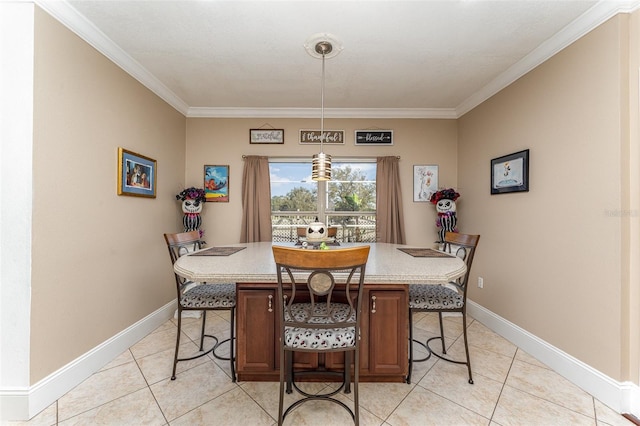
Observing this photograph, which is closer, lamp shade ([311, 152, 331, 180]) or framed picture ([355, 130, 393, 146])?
lamp shade ([311, 152, 331, 180])

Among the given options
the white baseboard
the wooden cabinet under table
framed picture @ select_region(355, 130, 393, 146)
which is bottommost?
the white baseboard

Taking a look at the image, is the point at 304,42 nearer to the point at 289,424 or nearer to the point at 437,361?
the point at 289,424

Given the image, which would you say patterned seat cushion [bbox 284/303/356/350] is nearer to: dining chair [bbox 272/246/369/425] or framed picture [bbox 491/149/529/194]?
dining chair [bbox 272/246/369/425]

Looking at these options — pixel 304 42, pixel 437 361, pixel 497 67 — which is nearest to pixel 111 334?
pixel 437 361

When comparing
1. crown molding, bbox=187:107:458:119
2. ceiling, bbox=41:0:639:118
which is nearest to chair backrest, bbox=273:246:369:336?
ceiling, bbox=41:0:639:118

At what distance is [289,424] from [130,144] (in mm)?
2699

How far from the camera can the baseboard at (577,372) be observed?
1.65 metres

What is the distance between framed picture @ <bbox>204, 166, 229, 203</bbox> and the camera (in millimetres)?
3658

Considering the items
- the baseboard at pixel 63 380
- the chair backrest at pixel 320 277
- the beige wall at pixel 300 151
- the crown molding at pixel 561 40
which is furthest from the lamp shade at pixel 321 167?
the baseboard at pixel 63 380

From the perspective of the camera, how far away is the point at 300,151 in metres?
3.71

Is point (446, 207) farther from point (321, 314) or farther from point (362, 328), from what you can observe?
point (321, 314)

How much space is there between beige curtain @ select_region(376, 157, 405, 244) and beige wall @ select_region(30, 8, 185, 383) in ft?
9.11

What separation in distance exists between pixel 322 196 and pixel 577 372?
3.00m

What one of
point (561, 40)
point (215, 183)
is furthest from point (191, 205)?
point (561, 40)
